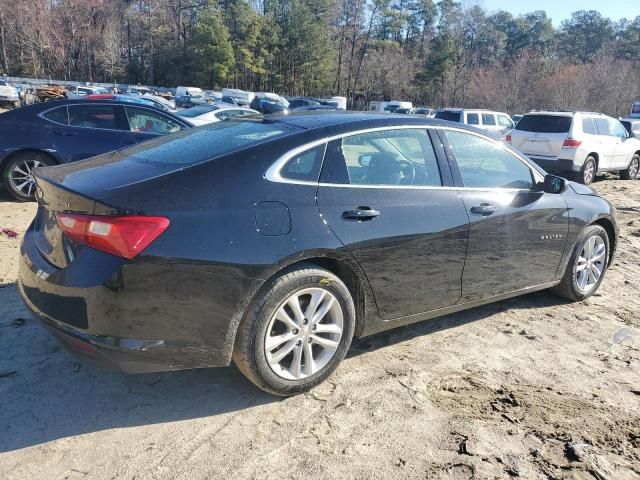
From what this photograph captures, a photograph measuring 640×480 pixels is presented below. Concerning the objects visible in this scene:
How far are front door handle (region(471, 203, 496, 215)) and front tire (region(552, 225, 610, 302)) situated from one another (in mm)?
1232

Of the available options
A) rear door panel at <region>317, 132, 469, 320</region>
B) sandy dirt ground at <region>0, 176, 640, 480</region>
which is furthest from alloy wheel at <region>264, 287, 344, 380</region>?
rear door panel at <region>317, 132, 469, 320</region>

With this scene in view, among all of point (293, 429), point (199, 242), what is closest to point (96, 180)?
point (199, 242)

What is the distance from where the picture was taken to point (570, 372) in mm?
3523

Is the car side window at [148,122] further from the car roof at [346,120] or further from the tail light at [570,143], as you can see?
the tail light at [570,143]

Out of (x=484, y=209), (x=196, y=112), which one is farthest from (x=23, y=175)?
(x=196, y=112)

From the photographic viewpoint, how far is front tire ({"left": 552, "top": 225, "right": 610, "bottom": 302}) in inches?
181

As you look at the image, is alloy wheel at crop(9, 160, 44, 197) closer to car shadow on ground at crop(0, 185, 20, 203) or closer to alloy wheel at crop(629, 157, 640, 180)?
car shadow on ground at crop(0, 185, 20, 203)

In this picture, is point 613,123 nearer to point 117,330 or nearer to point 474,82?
point 117,330

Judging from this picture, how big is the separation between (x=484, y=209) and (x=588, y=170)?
10220 mm

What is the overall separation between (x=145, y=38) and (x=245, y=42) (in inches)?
653

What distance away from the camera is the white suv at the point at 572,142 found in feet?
39.4

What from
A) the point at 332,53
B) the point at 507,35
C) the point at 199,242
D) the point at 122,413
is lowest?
the point at 122,413

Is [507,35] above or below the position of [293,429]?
above

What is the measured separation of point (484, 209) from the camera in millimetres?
3756
